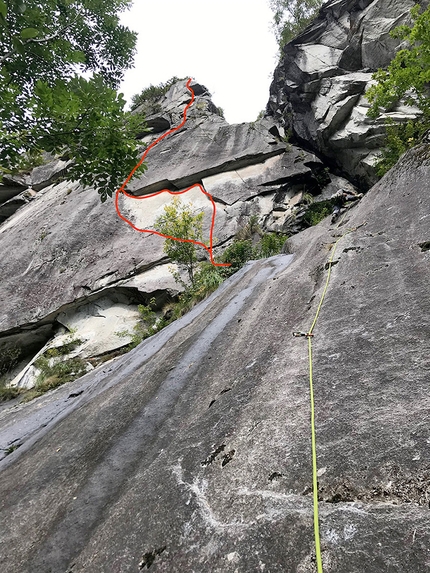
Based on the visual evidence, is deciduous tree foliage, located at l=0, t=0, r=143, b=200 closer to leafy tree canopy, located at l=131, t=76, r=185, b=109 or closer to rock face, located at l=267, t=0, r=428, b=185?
rock face, located at l=267, t=0, r=428, b=185

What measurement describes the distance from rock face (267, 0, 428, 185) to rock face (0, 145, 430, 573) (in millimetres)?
13665

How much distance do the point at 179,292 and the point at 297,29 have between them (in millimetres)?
24936

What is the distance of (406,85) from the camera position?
14.3 metres

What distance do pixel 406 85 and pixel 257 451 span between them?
17.0 metres

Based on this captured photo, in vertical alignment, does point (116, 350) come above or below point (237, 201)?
below

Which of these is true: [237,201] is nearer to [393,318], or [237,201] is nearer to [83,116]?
[83,116]

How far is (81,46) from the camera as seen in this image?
7914 mm

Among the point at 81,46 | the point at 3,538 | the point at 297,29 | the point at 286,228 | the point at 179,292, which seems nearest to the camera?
the point at 3,538

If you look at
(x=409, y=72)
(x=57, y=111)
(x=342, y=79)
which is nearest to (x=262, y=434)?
(x=57, y=111)

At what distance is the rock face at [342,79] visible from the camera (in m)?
17.3

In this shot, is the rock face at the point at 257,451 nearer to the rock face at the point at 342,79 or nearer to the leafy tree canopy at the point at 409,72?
the leafy tree canopy at the point at 409,72

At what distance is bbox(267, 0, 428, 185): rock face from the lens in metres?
17.3

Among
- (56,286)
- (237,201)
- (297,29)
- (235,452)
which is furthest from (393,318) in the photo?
(297,29)

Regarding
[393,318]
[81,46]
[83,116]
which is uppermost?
[81,46]
